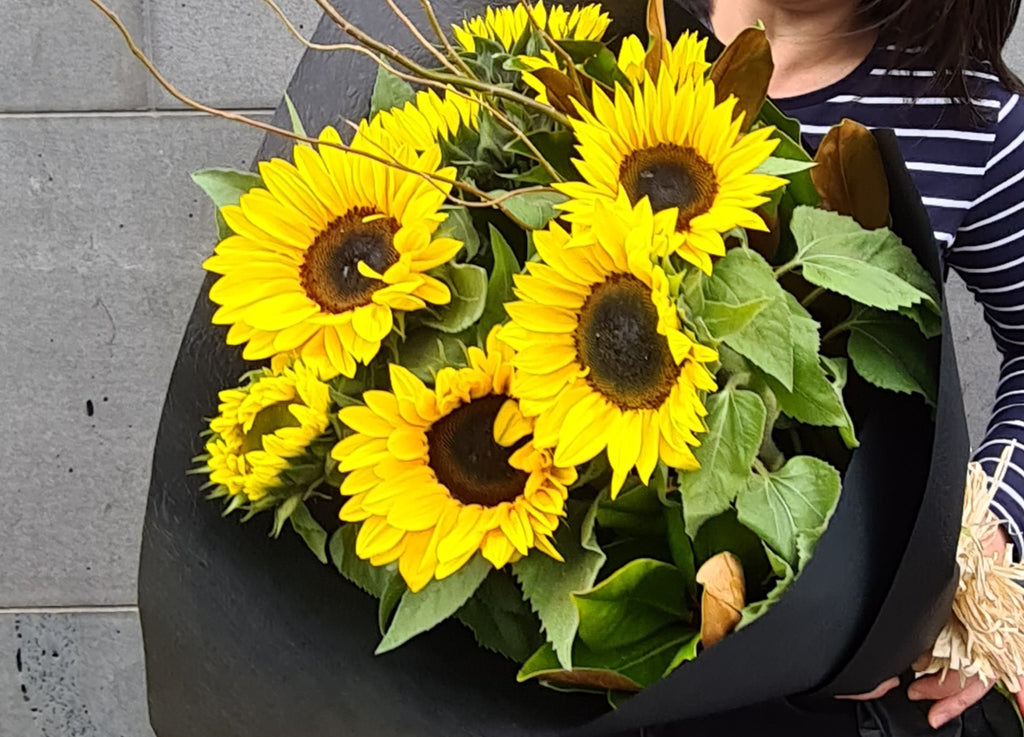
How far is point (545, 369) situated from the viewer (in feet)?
1.09

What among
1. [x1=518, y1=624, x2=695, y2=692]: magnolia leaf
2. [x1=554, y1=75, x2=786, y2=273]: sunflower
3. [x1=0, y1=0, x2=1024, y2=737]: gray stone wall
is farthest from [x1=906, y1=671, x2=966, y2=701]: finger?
[x1=0, y1=0, x2=1024, y2=737]: gray stone wall

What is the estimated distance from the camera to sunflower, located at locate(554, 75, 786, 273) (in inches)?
13.1

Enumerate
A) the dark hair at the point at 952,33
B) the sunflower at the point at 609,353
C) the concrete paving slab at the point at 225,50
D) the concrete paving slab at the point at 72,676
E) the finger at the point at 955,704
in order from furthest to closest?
the concrete paving slab at the point at 72,676
the concrete paving slab at the point at 225,50
the dark hair at the point at 952,33
the finger at the point at 955,704
the sunflower at the point at 609,353

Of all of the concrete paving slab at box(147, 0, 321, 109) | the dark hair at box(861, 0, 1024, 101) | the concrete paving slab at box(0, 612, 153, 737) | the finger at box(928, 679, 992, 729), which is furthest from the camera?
the concrete paving slab at box(0, 612, 153, 737)

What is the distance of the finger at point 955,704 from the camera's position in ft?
1.73

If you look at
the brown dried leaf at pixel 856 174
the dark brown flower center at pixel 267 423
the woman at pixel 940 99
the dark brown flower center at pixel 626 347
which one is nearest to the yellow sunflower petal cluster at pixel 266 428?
the dark brown flower center at pixel 267 423

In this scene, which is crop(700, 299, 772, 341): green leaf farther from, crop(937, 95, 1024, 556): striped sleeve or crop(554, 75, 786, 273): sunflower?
crop(937, 95, 1024, 556): striped sleeve

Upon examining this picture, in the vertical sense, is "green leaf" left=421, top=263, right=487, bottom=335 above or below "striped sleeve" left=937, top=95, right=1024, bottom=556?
above

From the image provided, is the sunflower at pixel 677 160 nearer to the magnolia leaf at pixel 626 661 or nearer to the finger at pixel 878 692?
the magnolia leaf at pixel 626 661

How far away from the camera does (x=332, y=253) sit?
1.22 ft

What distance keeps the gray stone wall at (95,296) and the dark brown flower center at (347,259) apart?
2.98 feet

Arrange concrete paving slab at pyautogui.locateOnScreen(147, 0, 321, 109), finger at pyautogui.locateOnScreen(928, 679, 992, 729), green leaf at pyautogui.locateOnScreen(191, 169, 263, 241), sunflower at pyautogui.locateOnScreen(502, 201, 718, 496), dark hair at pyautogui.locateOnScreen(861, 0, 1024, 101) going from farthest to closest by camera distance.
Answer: concrete paving slab at pyautogui.locateOnScreen(147, 0, 321, 109) < dark hair at pyautogui.locateOnScreen(861, 0, 1024, 101) < finger at pyautogui.locateOnScreen(928, 679, 992, 729) < green leaf at pyautogui.locateOnScreen(191, 169, 263, 241) < sunflower at pyautogui.locateOnScreen(502, 201, 718, 496)

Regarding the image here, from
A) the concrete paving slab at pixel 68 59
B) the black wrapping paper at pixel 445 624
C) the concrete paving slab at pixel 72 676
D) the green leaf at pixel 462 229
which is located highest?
the green leaf at pixel 462 229

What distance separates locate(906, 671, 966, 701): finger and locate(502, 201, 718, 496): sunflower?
278mm
